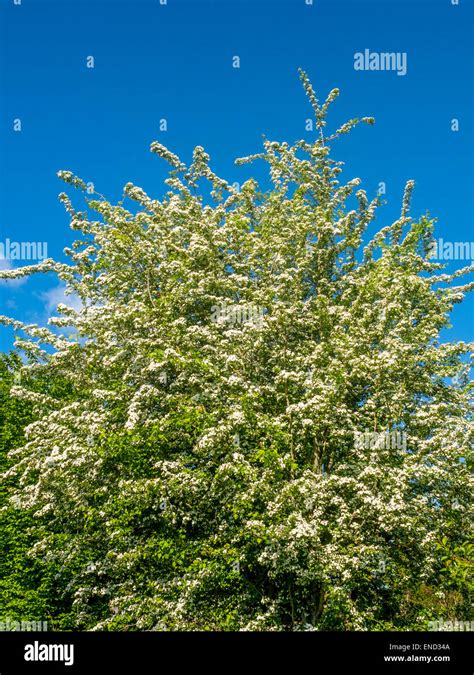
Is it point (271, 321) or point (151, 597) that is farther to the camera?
point (271, 321)

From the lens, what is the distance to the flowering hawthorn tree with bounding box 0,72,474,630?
558 inches

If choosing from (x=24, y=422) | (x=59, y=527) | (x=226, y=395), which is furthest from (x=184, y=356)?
(x=24, y=422)

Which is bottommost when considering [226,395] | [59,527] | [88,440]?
[59,527]

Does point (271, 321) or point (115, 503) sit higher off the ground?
point (271, 321)

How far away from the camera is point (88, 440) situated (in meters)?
16.2

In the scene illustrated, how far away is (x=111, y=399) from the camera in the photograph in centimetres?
1645

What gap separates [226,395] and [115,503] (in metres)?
3.64

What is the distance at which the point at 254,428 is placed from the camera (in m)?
15.0

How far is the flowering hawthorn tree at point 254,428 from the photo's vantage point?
14180mm
